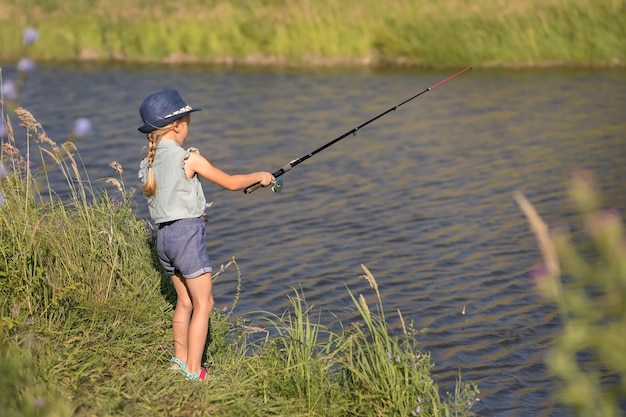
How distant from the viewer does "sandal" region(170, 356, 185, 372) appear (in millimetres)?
5238

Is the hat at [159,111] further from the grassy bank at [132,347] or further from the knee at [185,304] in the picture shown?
the knee at [185,304]

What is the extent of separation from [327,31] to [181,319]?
1528 cm

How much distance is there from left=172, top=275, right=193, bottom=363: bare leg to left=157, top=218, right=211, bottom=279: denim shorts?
0.51 feet

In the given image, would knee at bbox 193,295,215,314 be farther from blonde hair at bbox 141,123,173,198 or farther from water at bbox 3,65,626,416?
water at bbox 3,65,626,416

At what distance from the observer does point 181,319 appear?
213 inches

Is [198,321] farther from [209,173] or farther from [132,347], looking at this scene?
[209,173]

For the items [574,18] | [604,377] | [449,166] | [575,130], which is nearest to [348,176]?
[449,166]

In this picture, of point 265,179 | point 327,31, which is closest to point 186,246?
point 265,179

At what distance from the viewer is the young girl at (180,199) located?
17.0 feet

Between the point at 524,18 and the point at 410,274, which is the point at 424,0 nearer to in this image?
the point at 524,18

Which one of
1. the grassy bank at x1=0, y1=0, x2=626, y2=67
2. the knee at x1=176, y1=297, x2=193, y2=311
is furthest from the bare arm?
the grassy bank at x1=0, y1=0, x2=626, y2=67

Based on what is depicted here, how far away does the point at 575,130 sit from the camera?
14.0 m

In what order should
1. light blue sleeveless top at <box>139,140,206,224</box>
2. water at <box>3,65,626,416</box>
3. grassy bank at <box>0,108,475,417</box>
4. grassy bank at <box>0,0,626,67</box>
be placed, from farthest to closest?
grassy bank at <box>0,0,626,67</box>, water at <box>3,65,626,416</box>, light blue sleeveless top at <box>139,140,206,224</box>, grassy bank at <box>0,108,475,417</box>

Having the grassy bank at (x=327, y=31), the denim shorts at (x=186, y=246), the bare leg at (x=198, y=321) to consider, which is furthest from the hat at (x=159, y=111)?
the grassy bank at (x=327, y=31)
